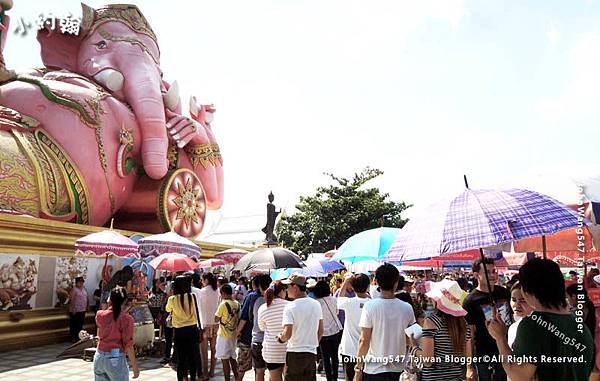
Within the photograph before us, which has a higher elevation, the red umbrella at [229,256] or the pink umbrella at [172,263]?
the red umbrella at [229,256]

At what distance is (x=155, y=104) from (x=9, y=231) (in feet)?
18.6

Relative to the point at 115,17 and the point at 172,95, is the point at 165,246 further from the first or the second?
the point at 115,17

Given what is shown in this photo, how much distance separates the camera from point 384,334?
3.95 m

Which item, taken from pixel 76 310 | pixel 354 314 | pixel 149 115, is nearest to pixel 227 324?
pixel 354 314

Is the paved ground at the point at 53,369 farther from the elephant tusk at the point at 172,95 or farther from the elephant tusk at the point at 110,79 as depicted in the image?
the elephant tusk at the point at 172,95

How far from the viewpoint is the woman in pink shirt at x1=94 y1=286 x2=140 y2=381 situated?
4582mm

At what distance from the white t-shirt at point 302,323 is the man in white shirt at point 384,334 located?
2.51ft

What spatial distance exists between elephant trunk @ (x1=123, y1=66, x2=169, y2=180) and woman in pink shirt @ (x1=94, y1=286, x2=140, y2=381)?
989 cm

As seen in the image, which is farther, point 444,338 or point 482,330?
point 482,330

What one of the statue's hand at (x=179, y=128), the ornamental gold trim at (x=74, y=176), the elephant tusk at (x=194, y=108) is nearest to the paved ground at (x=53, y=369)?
the ornamental gold trim at (x=74, y=176)

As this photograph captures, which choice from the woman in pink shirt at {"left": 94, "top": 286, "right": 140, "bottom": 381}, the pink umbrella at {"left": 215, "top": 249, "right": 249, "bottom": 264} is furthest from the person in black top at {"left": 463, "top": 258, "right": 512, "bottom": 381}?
the pink umbrella at {"left": 215, "top": 249, "right": 249, "bottom": 264}

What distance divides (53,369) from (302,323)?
16.9 feet

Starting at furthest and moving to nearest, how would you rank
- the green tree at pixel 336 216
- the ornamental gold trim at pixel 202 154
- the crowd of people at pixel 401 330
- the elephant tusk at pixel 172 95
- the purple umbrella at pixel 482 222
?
1. the green tree at pixel 336 216
2. the ornamental gold trim at pixel 202 154
3. the elephant tusk at pixel 172 95
4. the purple umbrella at pixel 482 222
5. the crowd of people at pixel 401 330

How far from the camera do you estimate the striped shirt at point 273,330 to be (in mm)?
5016
